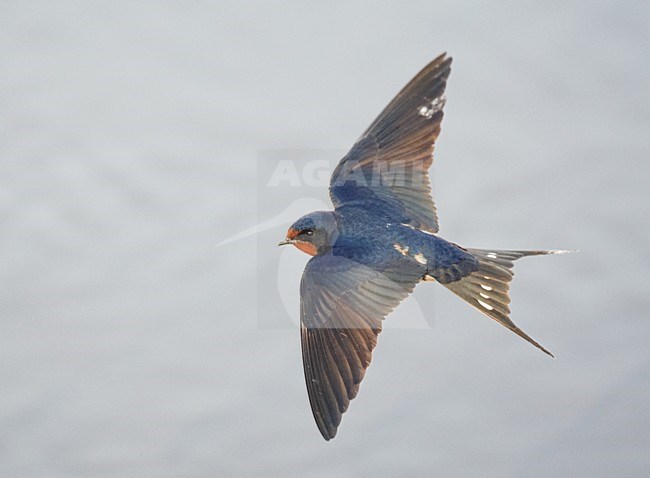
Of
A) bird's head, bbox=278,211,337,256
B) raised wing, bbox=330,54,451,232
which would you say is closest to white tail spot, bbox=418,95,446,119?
raised wing, bbox=330,54,451,232

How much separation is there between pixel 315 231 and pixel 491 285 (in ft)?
1.04

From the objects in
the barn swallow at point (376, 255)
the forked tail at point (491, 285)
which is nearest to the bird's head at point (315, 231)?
the barn swallow at point (376, 255)

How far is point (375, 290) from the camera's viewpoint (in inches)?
70.2

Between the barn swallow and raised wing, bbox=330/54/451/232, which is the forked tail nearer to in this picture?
the barn swallow

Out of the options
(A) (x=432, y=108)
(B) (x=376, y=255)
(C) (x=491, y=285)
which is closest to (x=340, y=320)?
(B) (x=376, y=255)

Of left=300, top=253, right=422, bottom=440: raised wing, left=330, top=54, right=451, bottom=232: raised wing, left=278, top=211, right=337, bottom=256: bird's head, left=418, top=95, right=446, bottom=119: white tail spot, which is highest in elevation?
left=418, top=95, right=446, bottom=119: white tail spot

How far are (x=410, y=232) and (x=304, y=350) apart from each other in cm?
28

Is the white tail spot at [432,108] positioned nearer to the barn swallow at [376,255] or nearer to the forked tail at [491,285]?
A: the barn swallow at [376,255]

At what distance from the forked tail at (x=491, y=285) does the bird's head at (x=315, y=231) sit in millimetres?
226

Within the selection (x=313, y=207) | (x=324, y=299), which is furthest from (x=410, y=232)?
(x=313, y=207)

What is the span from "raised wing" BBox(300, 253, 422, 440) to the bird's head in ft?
0.11

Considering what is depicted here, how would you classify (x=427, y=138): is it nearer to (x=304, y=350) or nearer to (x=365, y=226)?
(x=365, y=226)

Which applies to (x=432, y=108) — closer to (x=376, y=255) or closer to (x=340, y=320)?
(x=376, y=255)

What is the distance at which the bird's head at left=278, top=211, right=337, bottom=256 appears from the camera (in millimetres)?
1858
